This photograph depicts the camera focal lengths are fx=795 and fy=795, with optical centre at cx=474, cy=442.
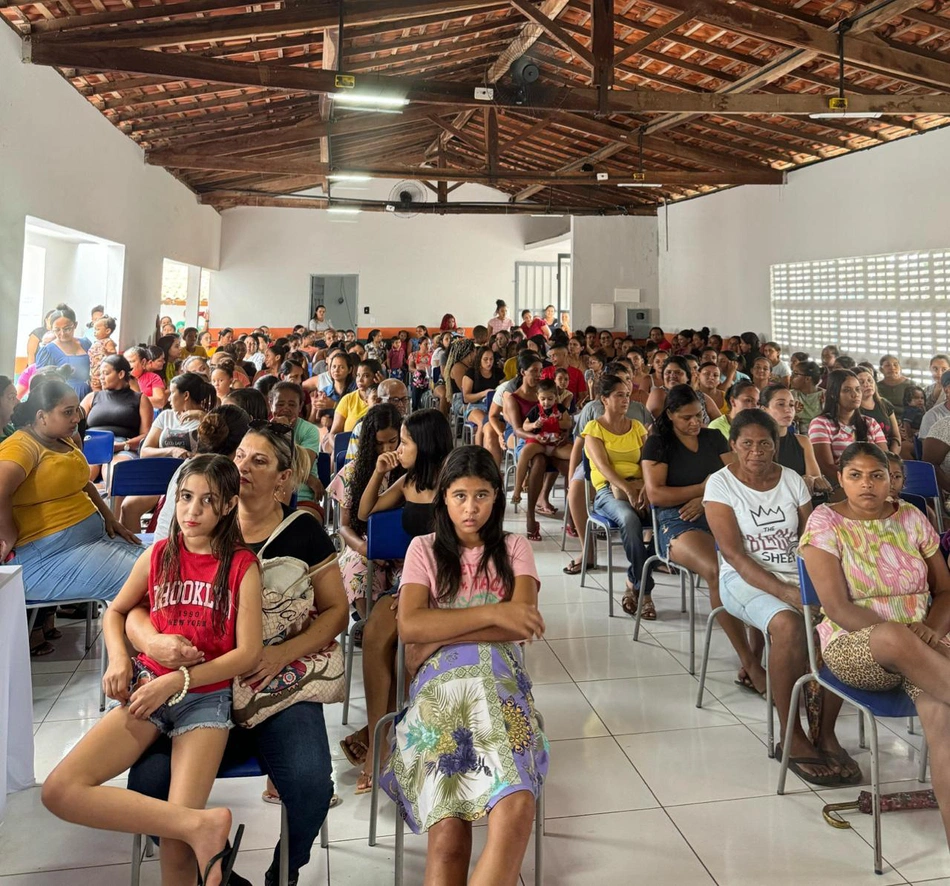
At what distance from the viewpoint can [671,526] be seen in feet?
11.5

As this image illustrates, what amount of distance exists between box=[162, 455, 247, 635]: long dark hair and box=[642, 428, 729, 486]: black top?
2.19m

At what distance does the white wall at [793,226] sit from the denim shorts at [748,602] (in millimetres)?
6289

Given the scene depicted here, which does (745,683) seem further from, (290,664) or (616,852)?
(290,664)

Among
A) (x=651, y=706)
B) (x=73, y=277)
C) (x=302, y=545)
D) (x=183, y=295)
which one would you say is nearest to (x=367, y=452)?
(x=302, y=545)

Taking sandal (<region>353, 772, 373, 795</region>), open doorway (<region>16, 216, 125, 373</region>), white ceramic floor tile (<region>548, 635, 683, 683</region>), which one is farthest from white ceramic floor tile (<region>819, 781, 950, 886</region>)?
open doorway (<region>16, 216, 125, 373</region>)

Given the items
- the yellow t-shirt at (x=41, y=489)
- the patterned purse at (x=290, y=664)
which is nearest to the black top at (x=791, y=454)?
the patterned purse at (x=290, y=664)

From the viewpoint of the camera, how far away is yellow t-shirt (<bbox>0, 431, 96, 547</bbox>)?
277cm

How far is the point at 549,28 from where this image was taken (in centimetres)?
687

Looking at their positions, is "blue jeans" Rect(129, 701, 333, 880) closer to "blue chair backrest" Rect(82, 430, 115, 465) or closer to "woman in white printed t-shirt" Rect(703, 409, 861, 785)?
"woman in white printed t-shirt" Rect(703, 409, 861, 785)

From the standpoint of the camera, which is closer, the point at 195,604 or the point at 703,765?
the point at 195,604

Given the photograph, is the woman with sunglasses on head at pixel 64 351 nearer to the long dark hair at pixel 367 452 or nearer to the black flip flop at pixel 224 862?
the long dark hair at pixel 367 452

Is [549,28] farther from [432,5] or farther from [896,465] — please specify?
[896,465]

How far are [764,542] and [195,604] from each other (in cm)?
197

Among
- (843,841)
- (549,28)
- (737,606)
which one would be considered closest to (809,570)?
(737,606)
